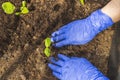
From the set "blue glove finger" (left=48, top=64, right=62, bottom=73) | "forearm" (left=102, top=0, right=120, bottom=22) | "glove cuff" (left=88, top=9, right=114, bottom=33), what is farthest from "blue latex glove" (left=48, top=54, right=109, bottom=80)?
"forearm" (left=102, top=0, right=120, bottom=22)

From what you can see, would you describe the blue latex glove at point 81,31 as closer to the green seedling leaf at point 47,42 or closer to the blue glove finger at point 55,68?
the green seedling leaf at point 47,42

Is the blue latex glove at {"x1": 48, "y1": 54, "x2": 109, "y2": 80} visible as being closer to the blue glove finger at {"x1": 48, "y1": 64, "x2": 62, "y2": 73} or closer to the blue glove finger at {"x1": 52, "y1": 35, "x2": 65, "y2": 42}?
the blue glove finger at {"x1": 48, "y1": 64, "x2": 62, "y2": 73}

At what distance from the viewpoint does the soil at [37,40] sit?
2047 millimetres

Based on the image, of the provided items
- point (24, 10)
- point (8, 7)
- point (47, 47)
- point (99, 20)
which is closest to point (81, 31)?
point (99, 20)

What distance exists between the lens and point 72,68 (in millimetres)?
2068

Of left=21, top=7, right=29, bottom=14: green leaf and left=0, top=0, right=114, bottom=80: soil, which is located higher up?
left=21, top=7, right=29, bottom=14: green leaf

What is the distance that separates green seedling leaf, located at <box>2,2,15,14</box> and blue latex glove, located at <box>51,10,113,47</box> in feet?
1.02

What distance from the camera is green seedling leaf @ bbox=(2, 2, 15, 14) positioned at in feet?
6.85

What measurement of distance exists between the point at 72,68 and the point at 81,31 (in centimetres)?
25

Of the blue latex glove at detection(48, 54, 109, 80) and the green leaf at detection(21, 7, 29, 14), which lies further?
the green leaf at detection(21, 7, 29, 14)

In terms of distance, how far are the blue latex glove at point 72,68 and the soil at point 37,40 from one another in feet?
0.15

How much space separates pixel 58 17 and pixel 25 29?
0.79ft

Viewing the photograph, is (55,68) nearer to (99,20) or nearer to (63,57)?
(63,57)

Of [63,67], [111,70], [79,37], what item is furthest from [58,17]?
[111,70]
